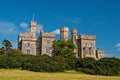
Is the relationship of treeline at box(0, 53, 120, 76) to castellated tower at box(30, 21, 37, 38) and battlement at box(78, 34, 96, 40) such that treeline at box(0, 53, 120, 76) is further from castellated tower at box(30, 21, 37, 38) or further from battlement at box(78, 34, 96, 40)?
castellated tower at box(30, 21, 37, 38)

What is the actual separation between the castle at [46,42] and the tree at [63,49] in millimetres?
8776

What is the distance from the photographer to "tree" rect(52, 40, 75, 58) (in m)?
59.3

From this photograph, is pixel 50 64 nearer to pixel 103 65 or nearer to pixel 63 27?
pixel 103 65

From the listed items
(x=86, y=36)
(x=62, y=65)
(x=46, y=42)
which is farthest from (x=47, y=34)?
(x=62, y=65)

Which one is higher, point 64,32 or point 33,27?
point 33,27

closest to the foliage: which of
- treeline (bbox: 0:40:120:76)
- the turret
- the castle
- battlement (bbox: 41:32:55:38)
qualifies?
treeline (bbox: 0:40:120:76)

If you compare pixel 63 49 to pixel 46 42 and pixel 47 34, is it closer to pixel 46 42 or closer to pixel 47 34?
pixel 46 42

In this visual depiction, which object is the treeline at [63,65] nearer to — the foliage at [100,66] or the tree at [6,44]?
the foliage at [100,66]

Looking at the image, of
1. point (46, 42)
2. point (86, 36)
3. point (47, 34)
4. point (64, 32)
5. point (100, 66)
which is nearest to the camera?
point (100, 66)

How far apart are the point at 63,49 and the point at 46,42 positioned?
39.4 feet

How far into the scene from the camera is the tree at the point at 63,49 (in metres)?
59.3

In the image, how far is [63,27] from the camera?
2995 inches

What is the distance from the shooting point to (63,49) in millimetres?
59562

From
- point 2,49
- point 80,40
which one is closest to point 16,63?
point 2,49
